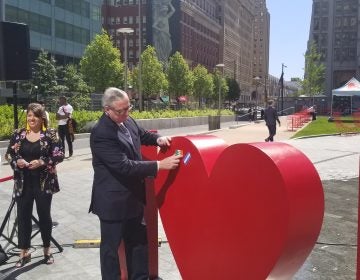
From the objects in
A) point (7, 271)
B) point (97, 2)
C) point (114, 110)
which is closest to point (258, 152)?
point (114, 110)

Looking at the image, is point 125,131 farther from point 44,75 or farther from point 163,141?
point 44,75

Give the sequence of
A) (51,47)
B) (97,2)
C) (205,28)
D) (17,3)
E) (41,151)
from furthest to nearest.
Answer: (205,28), (97,2), (51,47), (17,3), (41,151)

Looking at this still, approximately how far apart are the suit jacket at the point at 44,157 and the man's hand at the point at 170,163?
1.89 metres

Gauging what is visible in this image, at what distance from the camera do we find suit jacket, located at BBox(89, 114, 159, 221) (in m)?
3.55

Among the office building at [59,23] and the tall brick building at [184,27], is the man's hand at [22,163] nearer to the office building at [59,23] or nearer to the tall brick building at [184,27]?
the office building at [59,23]

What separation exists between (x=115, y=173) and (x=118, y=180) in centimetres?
6

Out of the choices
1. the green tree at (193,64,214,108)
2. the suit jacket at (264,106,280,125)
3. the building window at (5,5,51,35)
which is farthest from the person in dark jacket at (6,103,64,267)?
the green tree at (193,64,214,108)

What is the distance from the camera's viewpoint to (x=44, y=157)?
16.7 ft

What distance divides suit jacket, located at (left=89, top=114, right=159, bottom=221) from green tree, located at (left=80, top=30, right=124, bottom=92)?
4211cm

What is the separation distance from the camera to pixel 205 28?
443 feet

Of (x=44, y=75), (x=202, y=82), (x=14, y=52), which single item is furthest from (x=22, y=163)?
(x=202, y=82)

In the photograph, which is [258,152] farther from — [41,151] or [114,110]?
[41,151]

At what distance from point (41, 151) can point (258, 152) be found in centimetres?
279

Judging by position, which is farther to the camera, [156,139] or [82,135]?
[82,135]
